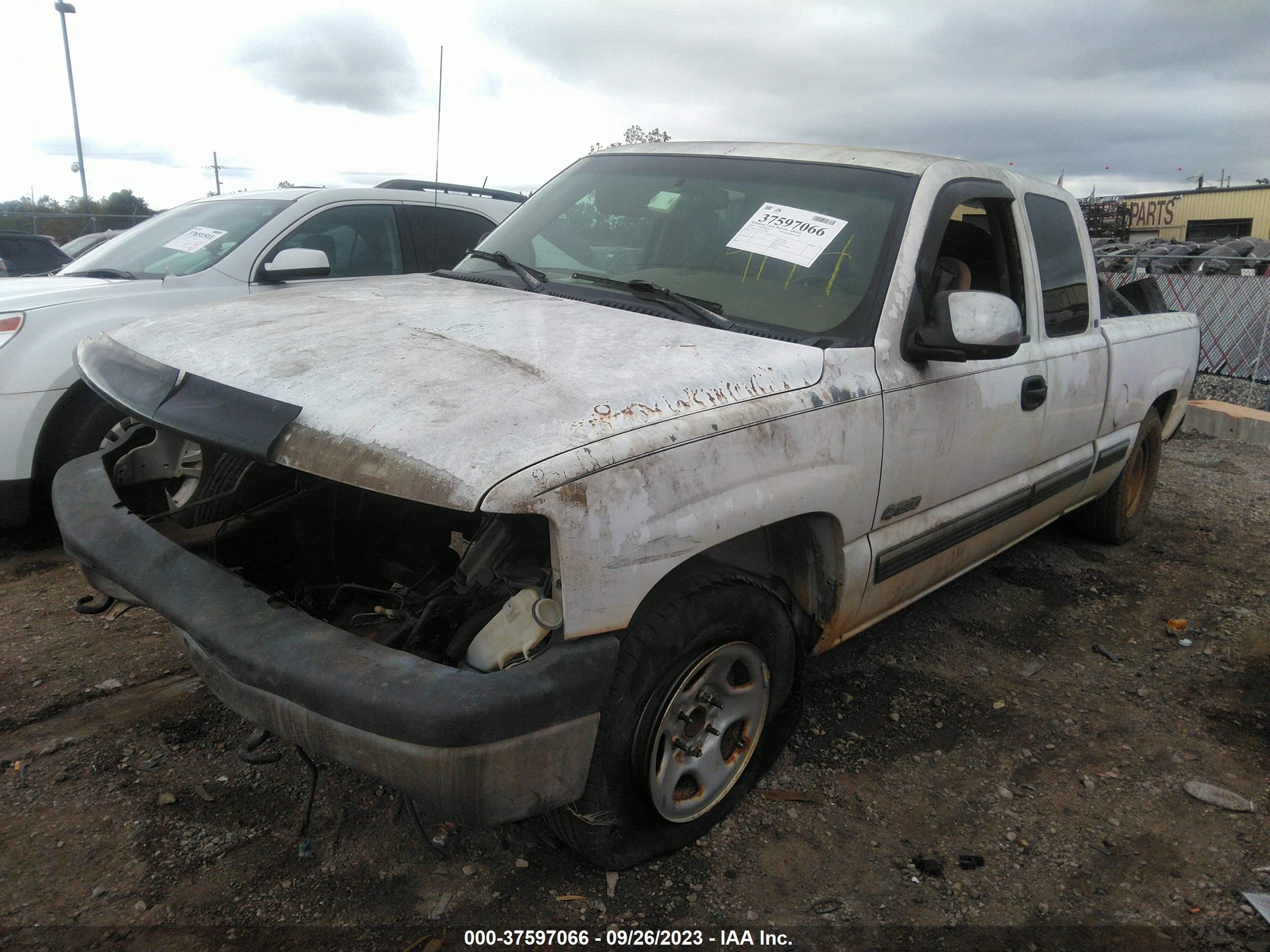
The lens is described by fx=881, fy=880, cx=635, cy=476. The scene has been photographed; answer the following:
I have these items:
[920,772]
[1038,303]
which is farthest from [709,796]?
[1038,303]

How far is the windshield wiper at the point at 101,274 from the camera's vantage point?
4.74 metres

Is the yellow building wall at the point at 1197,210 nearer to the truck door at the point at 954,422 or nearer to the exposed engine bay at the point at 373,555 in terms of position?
the truck door at the point at 954,422

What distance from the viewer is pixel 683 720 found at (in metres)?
2.29

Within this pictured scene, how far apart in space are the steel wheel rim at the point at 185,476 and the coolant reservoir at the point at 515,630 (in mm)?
1457

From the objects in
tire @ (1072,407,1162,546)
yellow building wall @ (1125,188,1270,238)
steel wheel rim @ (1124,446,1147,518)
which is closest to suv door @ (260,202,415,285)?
tire @ (1072,407,1162,546)

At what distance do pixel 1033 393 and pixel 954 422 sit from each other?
2.03 feet

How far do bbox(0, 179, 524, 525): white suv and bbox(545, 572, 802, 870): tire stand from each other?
1.33 metres

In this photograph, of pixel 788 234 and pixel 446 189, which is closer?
pixel 788 234

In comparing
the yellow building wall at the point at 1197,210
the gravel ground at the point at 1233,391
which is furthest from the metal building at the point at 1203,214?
A: the gravel ground at the point at 1233,391

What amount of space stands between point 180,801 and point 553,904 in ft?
3.73

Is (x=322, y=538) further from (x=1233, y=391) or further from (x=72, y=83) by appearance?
(x=72, y=83)

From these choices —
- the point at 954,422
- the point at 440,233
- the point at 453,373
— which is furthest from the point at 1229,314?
the point at 453,373

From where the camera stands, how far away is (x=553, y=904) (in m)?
2.20

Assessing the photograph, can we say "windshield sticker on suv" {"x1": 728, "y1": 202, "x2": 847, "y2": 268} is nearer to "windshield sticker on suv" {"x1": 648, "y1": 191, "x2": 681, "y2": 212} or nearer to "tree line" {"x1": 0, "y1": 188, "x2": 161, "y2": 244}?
"windshield sticker on suv" {"x1": 648, "y1": 191, "x2": 681, "y2": 212}
